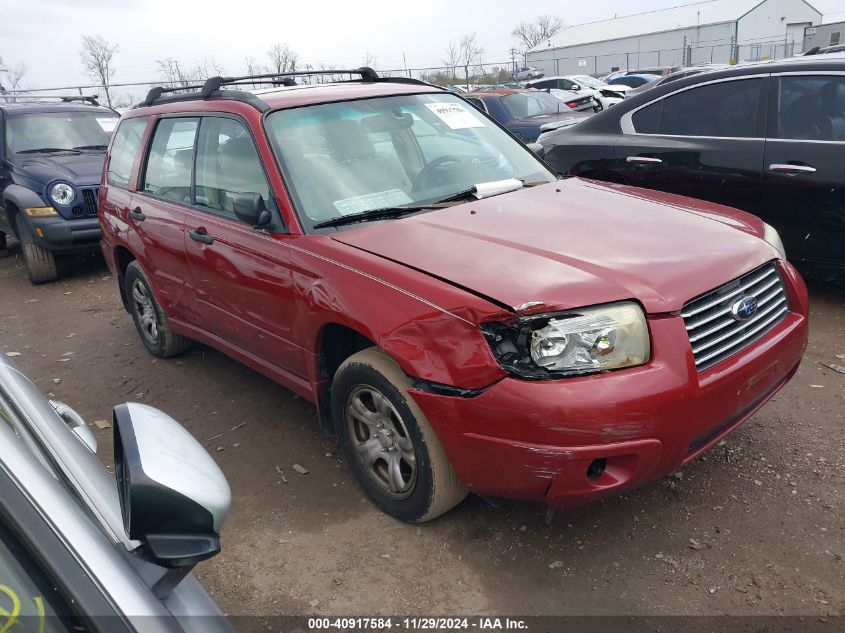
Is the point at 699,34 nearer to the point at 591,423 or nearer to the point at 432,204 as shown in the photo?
the point at 432,204

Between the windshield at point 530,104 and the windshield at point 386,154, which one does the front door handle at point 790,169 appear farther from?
the windshield at point 530,104

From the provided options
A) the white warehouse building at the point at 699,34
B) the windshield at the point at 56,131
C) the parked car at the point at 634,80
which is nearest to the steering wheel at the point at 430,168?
the windshield at the point at 56,131

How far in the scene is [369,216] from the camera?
316 centimetres

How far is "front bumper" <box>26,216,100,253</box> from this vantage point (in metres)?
7.32

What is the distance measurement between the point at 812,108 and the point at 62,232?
23.3 ft

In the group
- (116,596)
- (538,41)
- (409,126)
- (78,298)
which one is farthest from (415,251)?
(538,41)

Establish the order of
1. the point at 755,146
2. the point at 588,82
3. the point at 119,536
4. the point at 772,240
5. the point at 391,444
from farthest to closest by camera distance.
→ the point at 588,82
the point at 755,146
the point at 772,240
the point at 391,444
the point at 119,536

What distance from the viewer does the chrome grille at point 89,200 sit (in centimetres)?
748

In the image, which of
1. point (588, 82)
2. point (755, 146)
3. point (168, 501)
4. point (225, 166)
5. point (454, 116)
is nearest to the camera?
point (168, 501)

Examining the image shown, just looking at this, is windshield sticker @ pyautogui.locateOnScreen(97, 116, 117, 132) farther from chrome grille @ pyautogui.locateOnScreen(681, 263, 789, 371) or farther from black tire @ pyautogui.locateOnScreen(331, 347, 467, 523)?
chrome grille @ pyautogui.locateOnScreen(681, 263, 789, 371)

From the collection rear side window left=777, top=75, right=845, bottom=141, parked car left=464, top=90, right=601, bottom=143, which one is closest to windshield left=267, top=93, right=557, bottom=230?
rear side window left=777, top=75, right=845, bottom=141

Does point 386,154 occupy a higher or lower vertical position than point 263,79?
lower

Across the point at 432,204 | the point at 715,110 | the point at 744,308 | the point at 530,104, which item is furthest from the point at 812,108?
the point at 530,104

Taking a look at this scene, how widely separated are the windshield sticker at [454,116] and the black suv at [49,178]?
507cm
